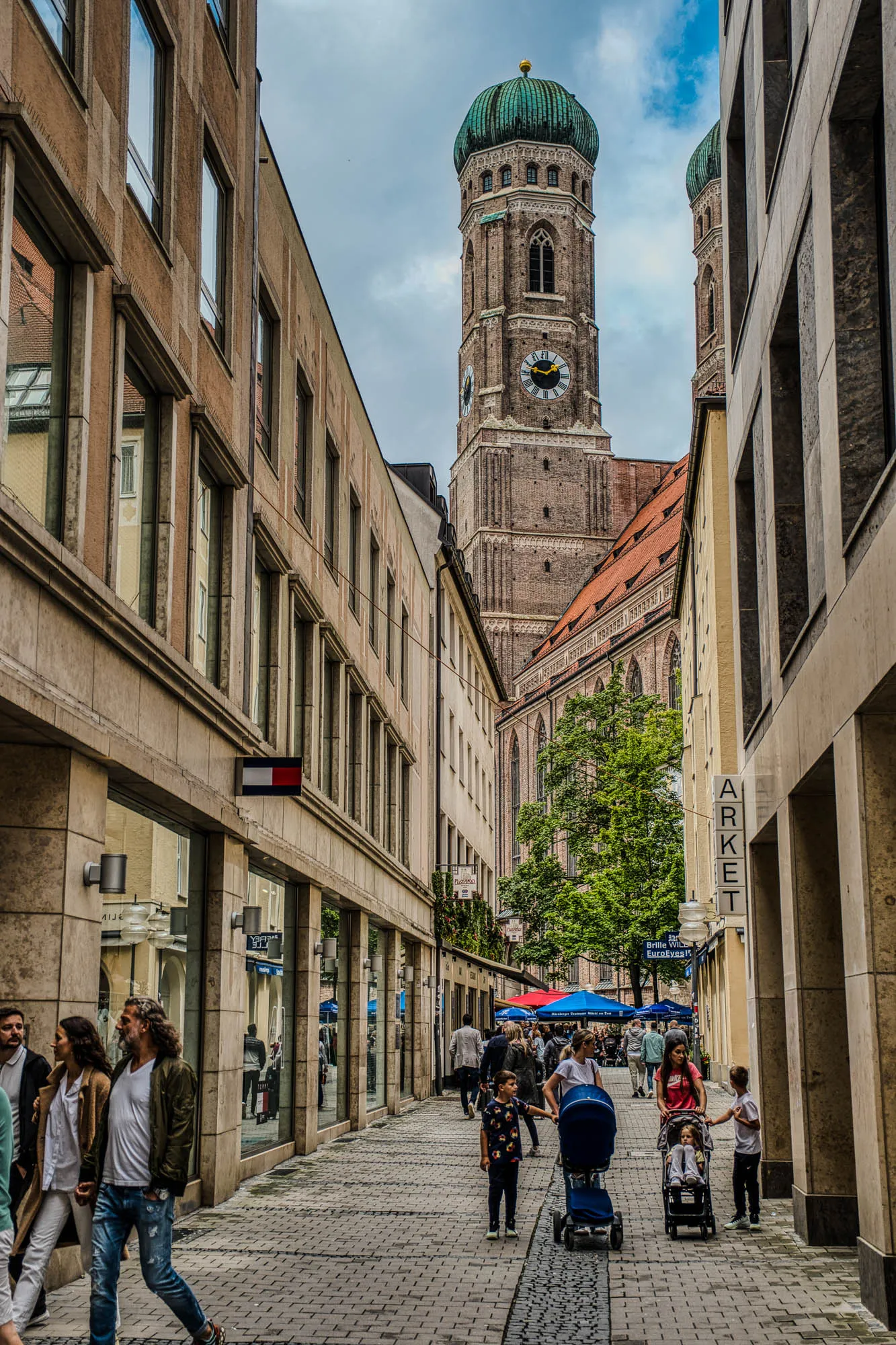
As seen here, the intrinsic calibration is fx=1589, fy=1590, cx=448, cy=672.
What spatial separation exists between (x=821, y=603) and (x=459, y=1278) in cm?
518

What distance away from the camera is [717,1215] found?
1373 centimetres

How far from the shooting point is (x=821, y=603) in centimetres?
1126

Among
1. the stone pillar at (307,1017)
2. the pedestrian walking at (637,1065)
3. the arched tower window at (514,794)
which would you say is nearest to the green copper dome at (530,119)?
the arched tower window at (514,794)

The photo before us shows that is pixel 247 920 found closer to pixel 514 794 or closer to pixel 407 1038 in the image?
pixel 407 1038

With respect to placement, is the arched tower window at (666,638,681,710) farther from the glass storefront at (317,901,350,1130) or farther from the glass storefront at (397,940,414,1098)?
the glass storefront at (317,901,350,1130)

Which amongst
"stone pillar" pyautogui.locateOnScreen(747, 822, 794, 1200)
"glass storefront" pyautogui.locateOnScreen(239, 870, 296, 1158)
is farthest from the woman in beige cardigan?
"stone pillar" pyautogui.locateOnScreen(747, 822, 794, 1200)

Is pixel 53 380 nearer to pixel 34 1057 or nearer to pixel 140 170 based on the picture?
pixel 140 170

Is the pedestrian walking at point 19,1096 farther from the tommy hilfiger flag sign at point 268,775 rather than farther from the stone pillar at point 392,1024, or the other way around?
the stone pillar at point 392,1024

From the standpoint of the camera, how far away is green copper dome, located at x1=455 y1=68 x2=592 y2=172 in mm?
114750

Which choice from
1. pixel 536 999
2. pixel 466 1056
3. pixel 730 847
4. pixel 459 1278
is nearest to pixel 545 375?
pixel 536 999

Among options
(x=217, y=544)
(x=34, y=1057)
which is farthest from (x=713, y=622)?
(x=34, y=1057)

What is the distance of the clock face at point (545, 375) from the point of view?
359ft

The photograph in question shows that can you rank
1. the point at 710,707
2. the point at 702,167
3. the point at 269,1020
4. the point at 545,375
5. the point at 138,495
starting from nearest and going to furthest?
the point at 138,495, the point at 269,1020, the point at 710,707, the point at 545,375, the point at 702,167

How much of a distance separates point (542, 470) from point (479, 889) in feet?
213
